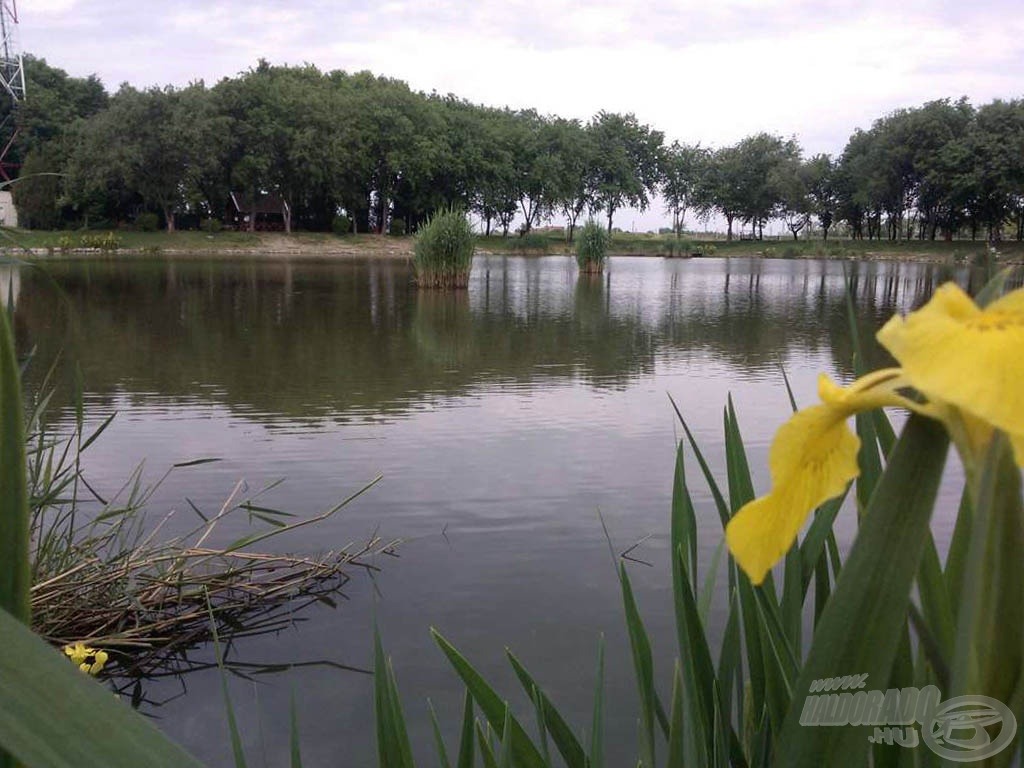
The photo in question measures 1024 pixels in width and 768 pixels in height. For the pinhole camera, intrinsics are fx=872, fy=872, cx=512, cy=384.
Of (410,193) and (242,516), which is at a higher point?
(410,193)

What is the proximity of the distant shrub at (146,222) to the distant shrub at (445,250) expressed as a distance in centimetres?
2468

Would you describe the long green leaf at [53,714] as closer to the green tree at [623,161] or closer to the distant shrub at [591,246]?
the distant shrub at [591,246]

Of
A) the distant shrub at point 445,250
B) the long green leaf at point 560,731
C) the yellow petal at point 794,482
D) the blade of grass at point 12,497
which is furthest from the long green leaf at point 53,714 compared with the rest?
the distant shrub at point 445,250

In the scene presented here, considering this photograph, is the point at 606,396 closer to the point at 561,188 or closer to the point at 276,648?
the point at 276,648

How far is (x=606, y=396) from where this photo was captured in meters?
6.38

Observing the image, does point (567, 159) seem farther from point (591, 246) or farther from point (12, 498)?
point (12, 498)

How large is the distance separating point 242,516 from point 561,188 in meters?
46.6

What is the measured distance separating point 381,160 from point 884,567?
41521 millimetres

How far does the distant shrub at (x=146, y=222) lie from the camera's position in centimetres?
3675

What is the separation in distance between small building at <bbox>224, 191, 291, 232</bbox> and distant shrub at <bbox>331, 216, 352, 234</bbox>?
87.2 inches

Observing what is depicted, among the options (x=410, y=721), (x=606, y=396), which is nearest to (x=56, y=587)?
(x=410, y=721)

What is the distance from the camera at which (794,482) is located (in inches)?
15.2

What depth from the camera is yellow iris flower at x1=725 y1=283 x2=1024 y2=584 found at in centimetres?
28

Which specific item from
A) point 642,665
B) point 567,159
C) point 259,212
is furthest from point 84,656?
point 567,159
